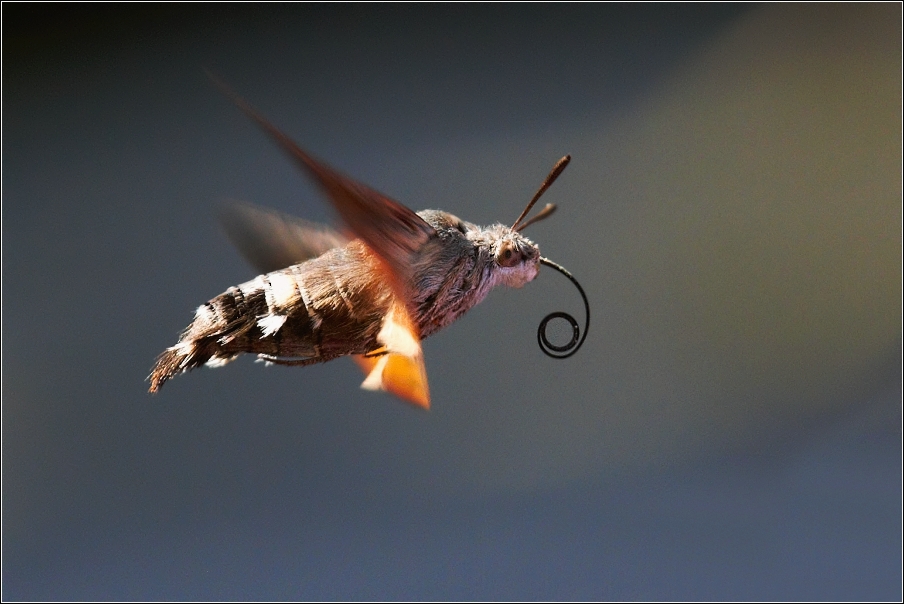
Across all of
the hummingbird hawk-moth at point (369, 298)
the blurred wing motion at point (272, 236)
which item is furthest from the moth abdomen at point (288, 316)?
the blurred wing motion at point (272, 236)

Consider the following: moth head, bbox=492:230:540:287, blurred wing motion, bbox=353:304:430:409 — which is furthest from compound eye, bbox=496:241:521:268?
blurred wing motion, bbox=353:304:430:409

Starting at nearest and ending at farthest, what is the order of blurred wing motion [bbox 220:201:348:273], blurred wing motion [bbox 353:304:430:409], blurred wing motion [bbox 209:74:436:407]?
1. blurred wing motion [bbox 209:74:436:407]
2. blurred wing motion [bbox 353:304:430:409]
3. blurred wing motion [bbox 220:201:348:273]

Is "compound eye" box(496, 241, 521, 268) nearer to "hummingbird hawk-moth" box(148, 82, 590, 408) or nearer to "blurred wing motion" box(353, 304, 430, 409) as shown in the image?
"hummingbird hawk-moth" box(148, 82, 590, 408)

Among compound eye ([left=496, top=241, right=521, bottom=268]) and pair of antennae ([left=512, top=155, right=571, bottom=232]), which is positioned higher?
pair of antennae ([left=512, top=155, right=571, bottom=232])

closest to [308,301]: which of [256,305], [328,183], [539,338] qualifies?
[256,305]

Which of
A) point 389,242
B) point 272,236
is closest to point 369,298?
point 389,242

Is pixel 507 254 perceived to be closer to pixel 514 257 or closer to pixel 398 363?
pixel 514 257
